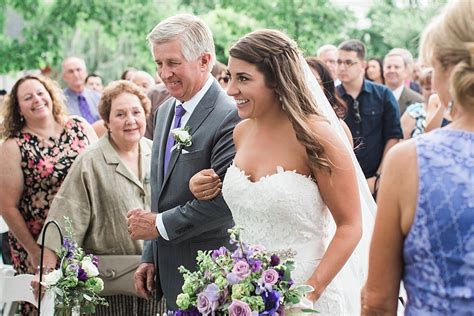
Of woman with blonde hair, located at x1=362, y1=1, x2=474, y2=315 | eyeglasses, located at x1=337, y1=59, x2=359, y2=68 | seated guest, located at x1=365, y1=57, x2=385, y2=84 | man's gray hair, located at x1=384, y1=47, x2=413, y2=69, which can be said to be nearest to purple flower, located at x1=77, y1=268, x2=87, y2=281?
woman with blonde hair, located at x1=362, y1=1, x2=474, y2=315

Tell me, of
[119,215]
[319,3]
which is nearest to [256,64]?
[119,215]

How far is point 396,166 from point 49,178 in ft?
15.2

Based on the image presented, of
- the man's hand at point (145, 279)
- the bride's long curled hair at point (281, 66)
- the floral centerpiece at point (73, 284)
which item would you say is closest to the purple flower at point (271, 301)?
the bride's long curled hair at point (281, 66)

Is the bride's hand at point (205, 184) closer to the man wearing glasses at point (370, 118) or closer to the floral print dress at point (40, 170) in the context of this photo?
the floral print dress at point (40, 170)

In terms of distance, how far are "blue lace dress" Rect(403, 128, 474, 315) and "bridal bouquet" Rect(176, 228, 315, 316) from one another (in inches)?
38.1

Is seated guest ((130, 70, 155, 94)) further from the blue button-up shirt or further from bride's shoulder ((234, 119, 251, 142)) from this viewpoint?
bride's shoulder ((234, 119, 251, 142))

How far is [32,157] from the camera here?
7.28 meters

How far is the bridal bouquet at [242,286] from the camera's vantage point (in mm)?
3855

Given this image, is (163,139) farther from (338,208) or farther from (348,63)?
(348,63)

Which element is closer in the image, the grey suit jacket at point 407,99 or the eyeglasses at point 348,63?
the eyeglasses at point 348,63

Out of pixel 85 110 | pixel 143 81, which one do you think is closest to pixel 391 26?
pixel 143 81

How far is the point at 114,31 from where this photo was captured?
20.9 meters

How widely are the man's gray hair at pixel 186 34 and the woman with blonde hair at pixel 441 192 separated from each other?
246 centimetres

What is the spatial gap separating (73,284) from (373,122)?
14.5ft
